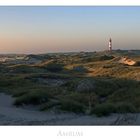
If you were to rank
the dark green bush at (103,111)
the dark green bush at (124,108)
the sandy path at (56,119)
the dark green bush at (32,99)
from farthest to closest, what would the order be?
the dark green bush at (32,99), the dark green bush at (124,108), the dark green bush at (103,111), the sandy path at (56,119)

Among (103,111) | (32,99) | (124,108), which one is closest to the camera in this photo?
(103,111)

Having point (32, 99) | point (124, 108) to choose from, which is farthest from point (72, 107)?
point (32, 99)

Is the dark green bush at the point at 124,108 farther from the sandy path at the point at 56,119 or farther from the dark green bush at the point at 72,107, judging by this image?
the dark green bush at the point at 72,107

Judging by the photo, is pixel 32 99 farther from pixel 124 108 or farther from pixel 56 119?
pixel 124 108

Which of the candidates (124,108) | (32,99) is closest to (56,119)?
(124,108)

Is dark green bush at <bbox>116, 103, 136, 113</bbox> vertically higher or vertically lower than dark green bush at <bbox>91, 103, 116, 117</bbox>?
lower

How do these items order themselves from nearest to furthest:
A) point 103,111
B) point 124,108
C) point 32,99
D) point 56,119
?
1. point 56,119
2. point 103,111
3. point 124,108
4. point 32,99

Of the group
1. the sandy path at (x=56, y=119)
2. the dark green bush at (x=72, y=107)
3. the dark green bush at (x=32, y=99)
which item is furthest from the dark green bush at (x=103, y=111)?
the dark green bush at (x=32, y=99)

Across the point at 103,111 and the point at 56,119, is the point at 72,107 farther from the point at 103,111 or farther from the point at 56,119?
the point at 56,119

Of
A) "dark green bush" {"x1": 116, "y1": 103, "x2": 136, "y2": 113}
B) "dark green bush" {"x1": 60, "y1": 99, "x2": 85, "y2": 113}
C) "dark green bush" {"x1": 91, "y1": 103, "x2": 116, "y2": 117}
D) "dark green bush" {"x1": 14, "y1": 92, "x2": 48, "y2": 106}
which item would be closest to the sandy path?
"dark green bush" {"x1": 91, "y1": 103, "x2": 116, "y2": 117}

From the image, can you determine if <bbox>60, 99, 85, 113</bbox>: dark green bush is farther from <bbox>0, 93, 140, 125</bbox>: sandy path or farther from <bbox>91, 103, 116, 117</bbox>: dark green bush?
<bbox>91, 103, 116, 117</bbox>: dark green bush

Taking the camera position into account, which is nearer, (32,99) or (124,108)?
(124,108)

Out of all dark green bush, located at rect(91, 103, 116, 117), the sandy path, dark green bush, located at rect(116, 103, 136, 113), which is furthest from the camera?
dark green bush, located at rect(116, 103, 136, 113)
